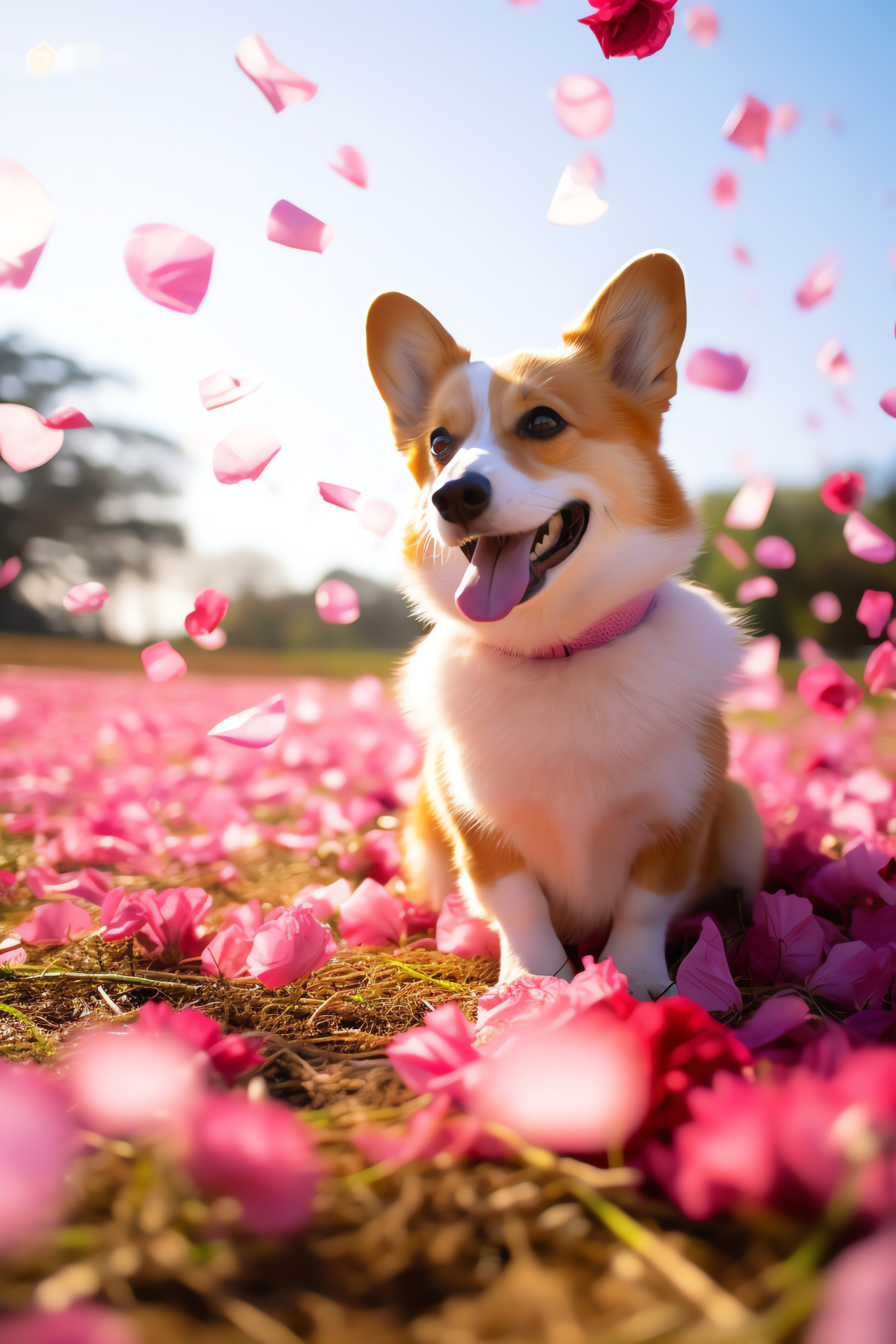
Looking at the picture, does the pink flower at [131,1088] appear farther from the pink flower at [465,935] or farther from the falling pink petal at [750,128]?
the falling pink petal at [750,128]

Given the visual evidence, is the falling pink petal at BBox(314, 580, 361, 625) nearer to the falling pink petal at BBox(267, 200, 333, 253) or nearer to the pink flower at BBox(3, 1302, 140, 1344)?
the falling pink petal at BBox(267, 200, 333, 253)

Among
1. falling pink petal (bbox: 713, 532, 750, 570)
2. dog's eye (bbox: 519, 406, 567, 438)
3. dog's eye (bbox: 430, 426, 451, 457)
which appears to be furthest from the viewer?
falling pink petal (bbox: 713, 532, 750, 570)

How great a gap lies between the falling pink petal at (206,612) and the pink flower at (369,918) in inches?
33.1

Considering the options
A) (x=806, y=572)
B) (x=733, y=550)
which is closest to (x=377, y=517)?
(x=733, y=550)

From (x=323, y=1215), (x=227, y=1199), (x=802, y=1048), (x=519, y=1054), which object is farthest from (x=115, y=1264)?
(x=802, y=1048)

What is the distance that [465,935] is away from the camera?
1.95 meters

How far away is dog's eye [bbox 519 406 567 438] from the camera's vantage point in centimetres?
185

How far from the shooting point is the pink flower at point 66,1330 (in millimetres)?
547

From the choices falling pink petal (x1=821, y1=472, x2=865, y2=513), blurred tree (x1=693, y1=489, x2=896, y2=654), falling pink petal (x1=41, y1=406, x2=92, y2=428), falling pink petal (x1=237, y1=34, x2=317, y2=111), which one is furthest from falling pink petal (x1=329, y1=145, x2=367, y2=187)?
blurred tree (x1=693, y1=489, x2=896, y2=654)

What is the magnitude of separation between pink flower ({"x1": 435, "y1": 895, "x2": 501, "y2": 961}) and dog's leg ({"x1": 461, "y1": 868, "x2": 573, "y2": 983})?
0.07 meters

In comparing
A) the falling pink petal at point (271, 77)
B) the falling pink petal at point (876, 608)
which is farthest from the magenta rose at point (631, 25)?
the falling pink petal at point (876, 608)

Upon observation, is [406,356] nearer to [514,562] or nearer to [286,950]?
[514,562]

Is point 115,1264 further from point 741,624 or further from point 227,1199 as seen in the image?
point 741,624

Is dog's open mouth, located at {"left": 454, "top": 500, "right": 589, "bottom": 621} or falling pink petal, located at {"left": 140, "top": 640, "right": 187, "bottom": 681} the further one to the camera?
falling pink petal, located at {"left": 140, "top": 640, "right": 187, "bottom": 681}
